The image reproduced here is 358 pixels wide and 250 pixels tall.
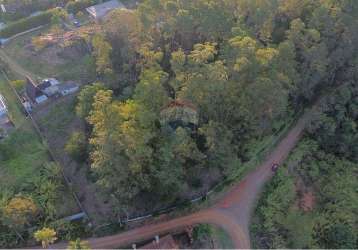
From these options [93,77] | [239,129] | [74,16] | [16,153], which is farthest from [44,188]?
[74,16]

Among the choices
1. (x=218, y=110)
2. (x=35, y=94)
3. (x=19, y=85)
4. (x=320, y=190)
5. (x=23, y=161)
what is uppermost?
(x=218, y=110)

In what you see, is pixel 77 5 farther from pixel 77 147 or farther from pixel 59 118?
pixel 77 147

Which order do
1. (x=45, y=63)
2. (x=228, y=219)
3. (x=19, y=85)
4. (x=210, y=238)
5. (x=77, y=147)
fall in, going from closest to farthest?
(x=210, y=238), (x=228, y=219), (x=77, y=147), (x=19, y=85), (x=45, y=63)

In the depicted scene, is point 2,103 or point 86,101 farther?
point 2,103

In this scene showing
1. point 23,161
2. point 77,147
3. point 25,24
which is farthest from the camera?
point 25,24

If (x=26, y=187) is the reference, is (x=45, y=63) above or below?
above

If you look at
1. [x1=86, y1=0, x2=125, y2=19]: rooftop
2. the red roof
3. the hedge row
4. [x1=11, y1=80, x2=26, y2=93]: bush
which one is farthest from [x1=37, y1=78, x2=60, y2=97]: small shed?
the red roof

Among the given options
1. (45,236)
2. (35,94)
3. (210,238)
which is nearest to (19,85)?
(35,94)

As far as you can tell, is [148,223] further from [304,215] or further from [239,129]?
[304,215]
